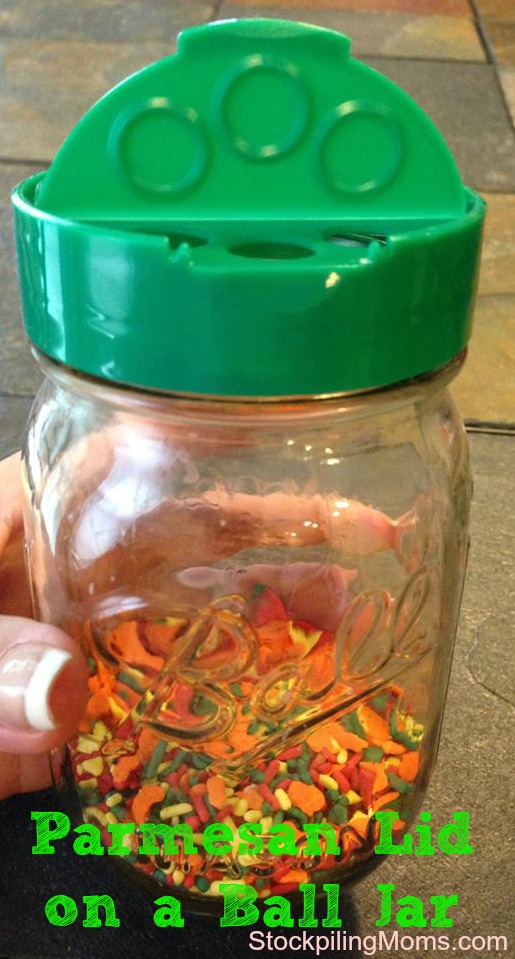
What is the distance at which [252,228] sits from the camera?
32 cm

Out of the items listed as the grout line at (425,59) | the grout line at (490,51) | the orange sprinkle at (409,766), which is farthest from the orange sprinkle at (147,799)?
the grout line at (425,59)

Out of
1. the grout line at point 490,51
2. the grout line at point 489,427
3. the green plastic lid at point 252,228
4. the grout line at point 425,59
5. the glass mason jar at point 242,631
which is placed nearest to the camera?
the green plastic lid at point 252,228

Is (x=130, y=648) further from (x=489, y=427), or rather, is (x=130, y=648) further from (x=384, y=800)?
(x=489, y=427)

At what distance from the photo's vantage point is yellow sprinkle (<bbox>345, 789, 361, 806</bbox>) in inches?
16.5

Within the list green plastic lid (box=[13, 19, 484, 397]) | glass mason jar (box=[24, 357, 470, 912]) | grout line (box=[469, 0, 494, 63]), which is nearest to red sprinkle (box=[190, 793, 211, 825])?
glass mason jar (box=[24, 357, 470, 912])

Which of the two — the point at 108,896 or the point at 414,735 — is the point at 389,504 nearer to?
the point at 414,735

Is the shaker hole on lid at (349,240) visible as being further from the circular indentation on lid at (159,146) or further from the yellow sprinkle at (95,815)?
the yellow sprinkle at (95,815)

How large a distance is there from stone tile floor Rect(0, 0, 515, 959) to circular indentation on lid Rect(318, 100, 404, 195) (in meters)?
0.30

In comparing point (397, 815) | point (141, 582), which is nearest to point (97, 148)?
point (141, 582)

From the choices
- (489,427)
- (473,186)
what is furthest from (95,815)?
(473,186)

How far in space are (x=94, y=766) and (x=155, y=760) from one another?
30mm

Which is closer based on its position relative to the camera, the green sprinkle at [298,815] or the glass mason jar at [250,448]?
the glass mason jar at [250,448]

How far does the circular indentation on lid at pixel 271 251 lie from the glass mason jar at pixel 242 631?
0.09 m

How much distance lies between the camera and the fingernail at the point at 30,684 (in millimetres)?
342
